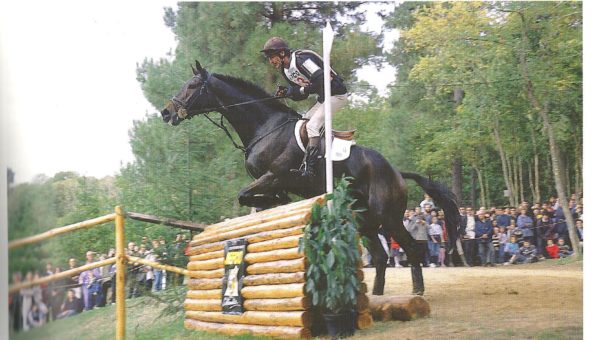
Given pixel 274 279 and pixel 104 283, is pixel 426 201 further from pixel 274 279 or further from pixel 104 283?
pixel 104 283

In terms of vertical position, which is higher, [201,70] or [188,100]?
[201,70]

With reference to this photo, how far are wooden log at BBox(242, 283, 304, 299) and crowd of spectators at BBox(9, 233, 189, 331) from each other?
3.64ft

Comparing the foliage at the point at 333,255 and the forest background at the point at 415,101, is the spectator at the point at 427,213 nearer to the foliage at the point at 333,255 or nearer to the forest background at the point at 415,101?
the forest background at the point at 415,101

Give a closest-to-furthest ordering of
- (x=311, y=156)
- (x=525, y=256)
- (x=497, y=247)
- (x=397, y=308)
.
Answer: (x=397, y=308) < (x=311, y=156) < (x=525, y=256) < (x=497, y=247)

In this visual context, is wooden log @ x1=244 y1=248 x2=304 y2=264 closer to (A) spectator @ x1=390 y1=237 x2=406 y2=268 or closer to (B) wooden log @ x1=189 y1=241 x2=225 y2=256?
(B) wooden log @ x1=189 y1=241 x2=225 y2=256

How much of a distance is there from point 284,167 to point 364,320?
66.9 inches

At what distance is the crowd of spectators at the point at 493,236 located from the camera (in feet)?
25.6

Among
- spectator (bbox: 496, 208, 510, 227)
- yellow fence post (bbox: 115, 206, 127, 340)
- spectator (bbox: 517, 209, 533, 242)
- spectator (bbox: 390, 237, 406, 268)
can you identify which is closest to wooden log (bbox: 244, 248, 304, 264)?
spectator (bbox: 390, 237, 406, 268)

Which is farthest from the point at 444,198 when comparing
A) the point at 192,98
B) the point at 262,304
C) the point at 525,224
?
the point at 192,98

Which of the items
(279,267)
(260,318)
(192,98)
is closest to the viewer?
(279,267)

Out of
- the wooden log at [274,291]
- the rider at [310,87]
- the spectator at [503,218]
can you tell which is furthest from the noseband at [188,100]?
the spectator at [503,218]

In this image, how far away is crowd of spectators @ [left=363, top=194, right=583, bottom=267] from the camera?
25.6ft

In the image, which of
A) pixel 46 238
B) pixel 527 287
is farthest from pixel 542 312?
pixel 46 238

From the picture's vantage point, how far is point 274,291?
7203mm
